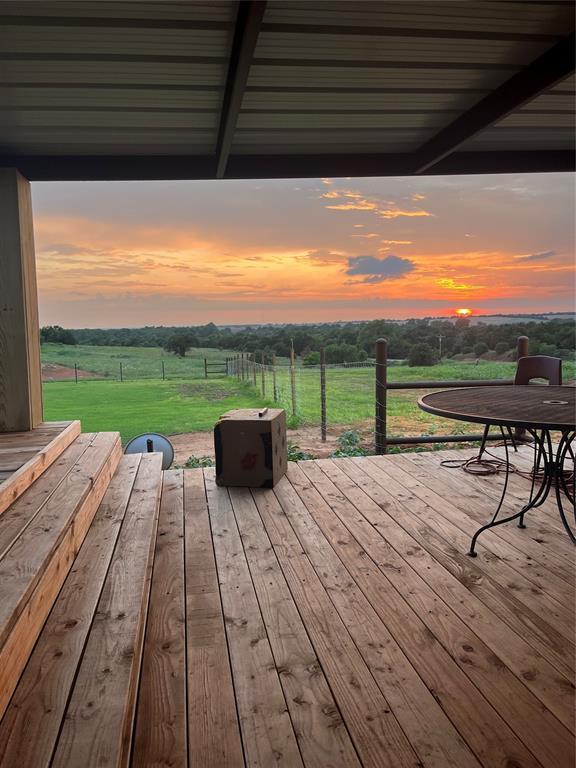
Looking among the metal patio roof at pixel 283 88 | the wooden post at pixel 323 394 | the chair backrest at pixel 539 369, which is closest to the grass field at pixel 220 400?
the wooden post at pixel 323 394

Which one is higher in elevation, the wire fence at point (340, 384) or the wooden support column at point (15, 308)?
the wooden support column at point (15, 308)

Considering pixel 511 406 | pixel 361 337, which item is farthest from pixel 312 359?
pixel 511 406

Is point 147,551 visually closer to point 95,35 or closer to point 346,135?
point 95,35

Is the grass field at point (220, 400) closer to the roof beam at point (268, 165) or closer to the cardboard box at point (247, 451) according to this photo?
the cardboard box at point (247, 451)

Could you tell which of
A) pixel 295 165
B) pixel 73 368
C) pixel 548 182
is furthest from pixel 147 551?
pixel 548 182

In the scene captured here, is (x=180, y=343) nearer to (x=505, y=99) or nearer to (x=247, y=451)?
(x=247, y=451)

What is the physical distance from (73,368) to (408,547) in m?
4.72

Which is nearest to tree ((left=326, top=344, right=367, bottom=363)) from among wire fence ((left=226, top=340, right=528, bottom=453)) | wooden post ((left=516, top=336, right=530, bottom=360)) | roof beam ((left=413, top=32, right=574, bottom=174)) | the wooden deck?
wire fence ((left=226, top=340, right=528, bottom=453))

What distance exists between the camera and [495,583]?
83.9 inches

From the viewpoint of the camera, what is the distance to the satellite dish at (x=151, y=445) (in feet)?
14.3

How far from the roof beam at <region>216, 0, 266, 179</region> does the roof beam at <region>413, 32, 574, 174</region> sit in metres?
1.46

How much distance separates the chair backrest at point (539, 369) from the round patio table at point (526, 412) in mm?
560

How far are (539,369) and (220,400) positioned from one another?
4.34 m

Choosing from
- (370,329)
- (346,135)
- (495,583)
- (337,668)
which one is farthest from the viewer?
Answer: (370,329)
